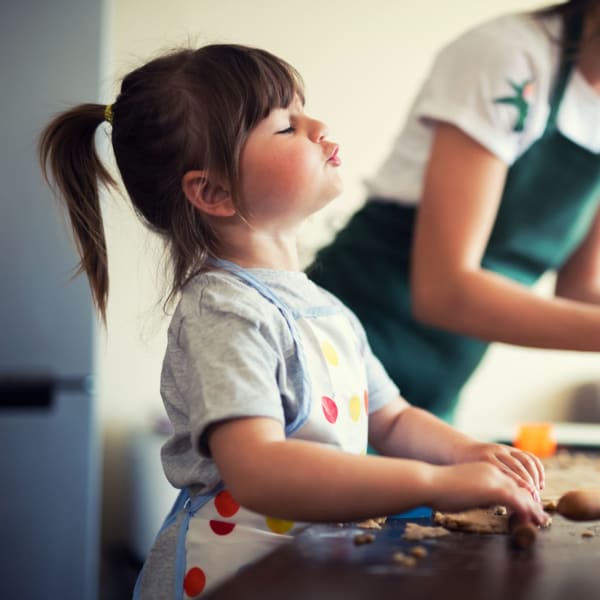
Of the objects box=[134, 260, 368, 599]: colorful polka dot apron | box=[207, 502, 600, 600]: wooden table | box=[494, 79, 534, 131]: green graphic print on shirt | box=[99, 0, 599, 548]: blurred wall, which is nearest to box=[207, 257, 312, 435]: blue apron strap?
box=[134, 260, 368, 599]: colorful polka dot apron

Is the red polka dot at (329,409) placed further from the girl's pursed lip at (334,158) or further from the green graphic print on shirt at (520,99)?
the green graphic print on shirt at (520,99)

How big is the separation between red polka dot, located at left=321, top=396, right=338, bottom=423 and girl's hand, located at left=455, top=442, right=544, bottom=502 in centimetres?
13

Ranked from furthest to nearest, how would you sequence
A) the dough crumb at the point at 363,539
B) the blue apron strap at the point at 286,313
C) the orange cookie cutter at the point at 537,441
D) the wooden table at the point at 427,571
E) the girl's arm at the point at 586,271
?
the girl's arm at the point at 586,271 < the orange cookie cutter at the point at 537,441 < the blue apron strap at the point at 286,313 < the dough crumb at the point at 363,539 < the wooden table at the point at 427,571

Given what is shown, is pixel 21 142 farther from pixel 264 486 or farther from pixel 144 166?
pixel 264 486

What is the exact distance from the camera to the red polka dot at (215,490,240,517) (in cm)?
72

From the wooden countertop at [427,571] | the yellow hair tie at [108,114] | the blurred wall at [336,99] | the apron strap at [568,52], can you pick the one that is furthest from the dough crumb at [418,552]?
the blurred wall at [336,99]

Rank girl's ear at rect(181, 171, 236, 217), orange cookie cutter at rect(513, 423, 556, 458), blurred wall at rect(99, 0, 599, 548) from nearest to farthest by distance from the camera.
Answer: girl's ear at rect(181, 171, 236, 217) → orange cookie cutter at rect(513, 423, 556, 458) → blurred wall at rect(99, 0, 599, 548)

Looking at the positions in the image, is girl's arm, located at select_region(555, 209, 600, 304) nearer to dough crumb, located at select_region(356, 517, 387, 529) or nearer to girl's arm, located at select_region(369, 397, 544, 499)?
girl's arm, located at select_region(369, 397, 544, 499)

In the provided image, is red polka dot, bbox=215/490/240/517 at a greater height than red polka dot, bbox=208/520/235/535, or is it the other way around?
red polka dot, bbox=215/490/240/517

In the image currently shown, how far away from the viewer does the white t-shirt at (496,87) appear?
1206 millimetres

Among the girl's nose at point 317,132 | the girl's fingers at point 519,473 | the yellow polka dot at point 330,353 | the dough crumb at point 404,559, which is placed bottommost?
the girl's fingers at point 519,473

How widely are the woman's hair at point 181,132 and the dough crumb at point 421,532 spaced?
30cm

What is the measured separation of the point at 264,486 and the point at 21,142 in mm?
1739

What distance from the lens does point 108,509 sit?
2.82 metres
